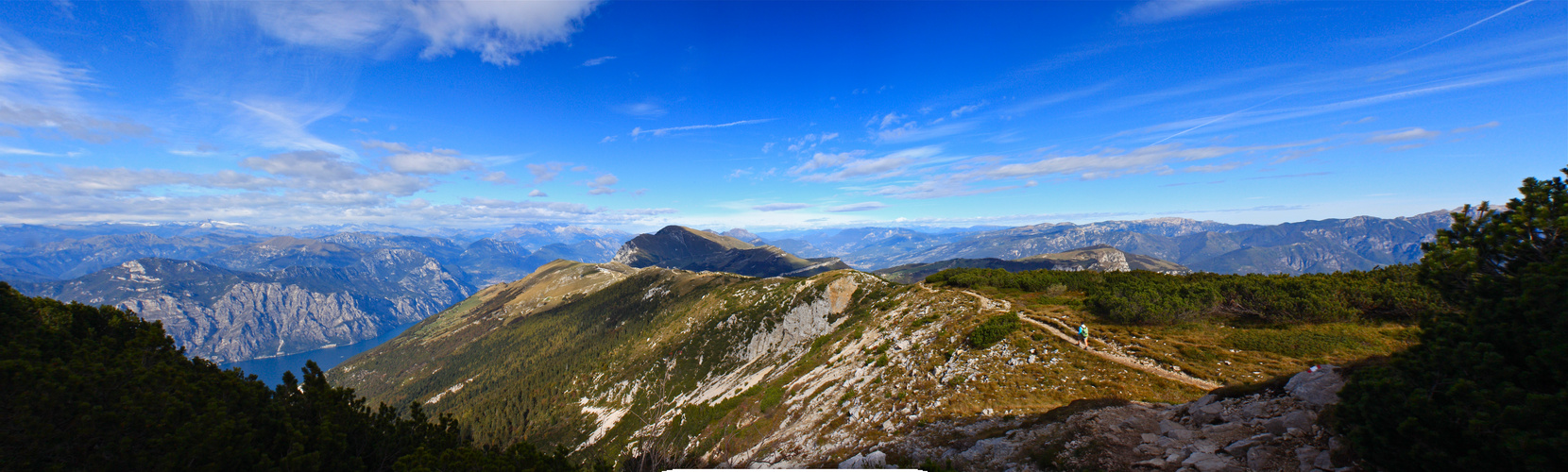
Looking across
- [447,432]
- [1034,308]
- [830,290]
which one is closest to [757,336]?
[830,290]

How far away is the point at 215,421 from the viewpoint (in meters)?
14.3

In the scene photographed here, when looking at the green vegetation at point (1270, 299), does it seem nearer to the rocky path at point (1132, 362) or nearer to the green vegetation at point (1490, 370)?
the rocky path at point (1132, 362)

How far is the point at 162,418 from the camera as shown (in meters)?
14.2

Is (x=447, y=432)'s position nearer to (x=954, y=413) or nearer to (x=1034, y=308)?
(x=954, y=413)

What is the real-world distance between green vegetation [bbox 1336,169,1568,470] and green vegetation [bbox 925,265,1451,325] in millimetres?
12119

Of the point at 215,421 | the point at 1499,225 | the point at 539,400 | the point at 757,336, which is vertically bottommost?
the point at 539,400

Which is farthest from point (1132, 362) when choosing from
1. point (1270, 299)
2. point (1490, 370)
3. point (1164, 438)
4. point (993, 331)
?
point (1490, 370)

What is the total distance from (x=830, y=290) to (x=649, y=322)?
111452mm

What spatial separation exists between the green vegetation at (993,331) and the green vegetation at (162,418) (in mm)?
23325

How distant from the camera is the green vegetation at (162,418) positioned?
42.0 ft

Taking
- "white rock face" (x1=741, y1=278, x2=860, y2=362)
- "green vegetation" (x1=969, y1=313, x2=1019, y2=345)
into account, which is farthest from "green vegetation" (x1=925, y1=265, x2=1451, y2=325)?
"white rock face" (x1=741, y1=278, x2=860, y2=362)

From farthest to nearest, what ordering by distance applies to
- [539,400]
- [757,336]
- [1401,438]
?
[539,400], [757,336], [1401,438]

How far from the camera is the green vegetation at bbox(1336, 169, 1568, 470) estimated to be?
727cm

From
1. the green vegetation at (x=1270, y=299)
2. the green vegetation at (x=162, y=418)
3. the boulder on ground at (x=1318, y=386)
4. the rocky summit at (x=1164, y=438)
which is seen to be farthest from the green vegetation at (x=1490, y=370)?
the green vegetation at (x=162, y=418)
